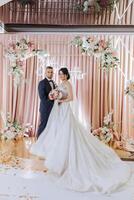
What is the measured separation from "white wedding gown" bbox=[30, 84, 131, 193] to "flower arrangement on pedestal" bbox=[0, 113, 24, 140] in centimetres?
17

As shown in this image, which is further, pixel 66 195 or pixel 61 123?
pixel 61 123

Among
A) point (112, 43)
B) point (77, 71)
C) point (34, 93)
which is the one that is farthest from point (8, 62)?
point (112, 43)

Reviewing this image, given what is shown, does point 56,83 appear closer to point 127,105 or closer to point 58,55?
point 58,55

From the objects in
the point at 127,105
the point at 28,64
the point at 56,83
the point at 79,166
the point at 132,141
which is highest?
the point at 28,64

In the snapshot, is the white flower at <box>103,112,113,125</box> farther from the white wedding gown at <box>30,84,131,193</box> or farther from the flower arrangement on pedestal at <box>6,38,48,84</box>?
the flower arrangement on pedestal at <box>6,38,48,84</box>

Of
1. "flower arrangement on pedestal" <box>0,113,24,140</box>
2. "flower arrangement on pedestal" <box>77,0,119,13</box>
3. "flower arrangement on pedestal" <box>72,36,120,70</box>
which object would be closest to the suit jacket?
"flower arrangement on pedestal" <box>0,113,24,140</box>

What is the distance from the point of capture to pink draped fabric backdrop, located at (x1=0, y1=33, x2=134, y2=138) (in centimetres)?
238

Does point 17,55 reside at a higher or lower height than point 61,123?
higher

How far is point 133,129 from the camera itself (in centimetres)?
242

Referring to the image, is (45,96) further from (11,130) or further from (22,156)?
(22,156)

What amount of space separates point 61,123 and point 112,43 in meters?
0.74

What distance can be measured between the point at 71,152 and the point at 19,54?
2.90ft

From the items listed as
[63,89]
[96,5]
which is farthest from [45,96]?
[96,5]

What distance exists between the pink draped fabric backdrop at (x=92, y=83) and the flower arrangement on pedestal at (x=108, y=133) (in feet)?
0.11
